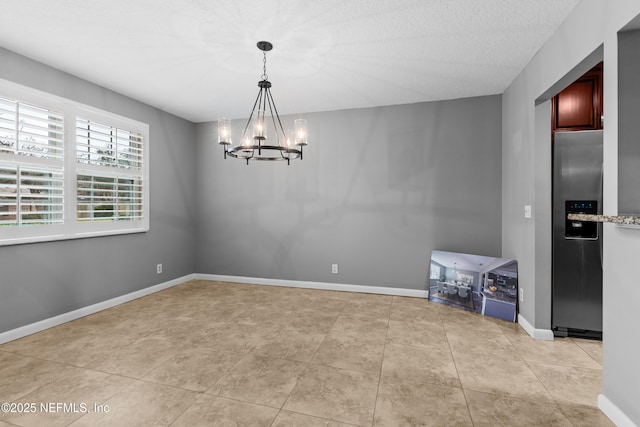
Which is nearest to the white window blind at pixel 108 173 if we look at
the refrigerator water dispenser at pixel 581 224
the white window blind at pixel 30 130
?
the white window blind at pixel 30 130

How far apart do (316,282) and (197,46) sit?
3.09 m

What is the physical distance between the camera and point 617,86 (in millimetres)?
1549

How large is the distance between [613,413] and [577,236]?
1.44 meters

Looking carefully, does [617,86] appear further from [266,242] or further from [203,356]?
[266,242]

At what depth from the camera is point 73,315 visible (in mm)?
3027

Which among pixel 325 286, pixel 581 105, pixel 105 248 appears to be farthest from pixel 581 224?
pixel 105 248

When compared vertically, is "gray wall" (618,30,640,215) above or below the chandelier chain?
below

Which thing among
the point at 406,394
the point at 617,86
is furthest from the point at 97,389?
A: the point at 617,86

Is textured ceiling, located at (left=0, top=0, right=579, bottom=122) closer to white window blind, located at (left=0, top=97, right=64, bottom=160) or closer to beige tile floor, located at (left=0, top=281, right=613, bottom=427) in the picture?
white window blind, located at (left=0, top=97, right=64, bottom=160)

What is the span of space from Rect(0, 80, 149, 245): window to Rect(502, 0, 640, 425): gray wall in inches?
171

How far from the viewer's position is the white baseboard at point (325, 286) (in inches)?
150

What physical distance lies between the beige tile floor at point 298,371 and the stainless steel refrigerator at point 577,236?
249 millimetres

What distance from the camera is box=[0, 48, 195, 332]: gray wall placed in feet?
8.54

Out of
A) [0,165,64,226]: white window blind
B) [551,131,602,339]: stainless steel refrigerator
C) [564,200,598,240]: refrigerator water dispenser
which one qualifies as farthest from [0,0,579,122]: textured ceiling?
[564,200,598,240]: refrigerator water dispenser
